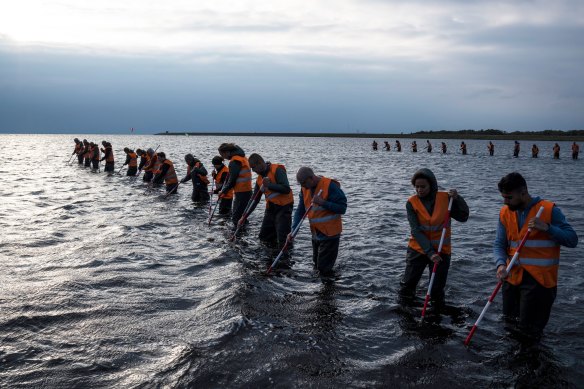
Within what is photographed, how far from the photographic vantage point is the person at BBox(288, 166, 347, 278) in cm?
804

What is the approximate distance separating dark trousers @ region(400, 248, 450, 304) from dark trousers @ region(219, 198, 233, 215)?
29.9 ft

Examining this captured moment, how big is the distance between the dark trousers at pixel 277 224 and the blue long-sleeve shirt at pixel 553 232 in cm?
550

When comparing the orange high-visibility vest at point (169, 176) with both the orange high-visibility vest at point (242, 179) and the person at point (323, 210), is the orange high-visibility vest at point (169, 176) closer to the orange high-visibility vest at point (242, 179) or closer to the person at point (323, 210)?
the orange high-visibility vest at point (242, 179)

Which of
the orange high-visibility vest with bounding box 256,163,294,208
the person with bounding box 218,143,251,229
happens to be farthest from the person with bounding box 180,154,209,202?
the orange high-visibility vest with bounding box 256,163,294,208

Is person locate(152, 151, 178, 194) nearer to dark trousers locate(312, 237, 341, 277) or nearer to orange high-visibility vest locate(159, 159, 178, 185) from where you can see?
orange high-visibility vest locate(159, 159, 178, 185)

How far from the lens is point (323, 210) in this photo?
8.23m

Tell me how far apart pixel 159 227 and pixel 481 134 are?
645 ft

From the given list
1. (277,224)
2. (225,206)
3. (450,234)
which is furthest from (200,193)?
(450,234)

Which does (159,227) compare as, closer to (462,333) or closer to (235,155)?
(235,155)

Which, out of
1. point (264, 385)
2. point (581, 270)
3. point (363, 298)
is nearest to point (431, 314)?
point (363, 298)

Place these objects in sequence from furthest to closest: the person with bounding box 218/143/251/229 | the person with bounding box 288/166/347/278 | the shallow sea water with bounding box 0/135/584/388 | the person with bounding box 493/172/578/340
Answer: the person with bounding box 218/143/251/229, the person with bounding box 288/166/347/278, the shallow sea water with bounding box 0/135/584/388, the person with bounding box 493/172/578/340

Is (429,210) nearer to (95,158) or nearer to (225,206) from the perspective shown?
(225,206)

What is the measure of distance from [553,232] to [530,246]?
0.40 metres

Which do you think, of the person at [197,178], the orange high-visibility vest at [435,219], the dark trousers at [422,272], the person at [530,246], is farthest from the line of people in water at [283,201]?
the person at [197,178]
